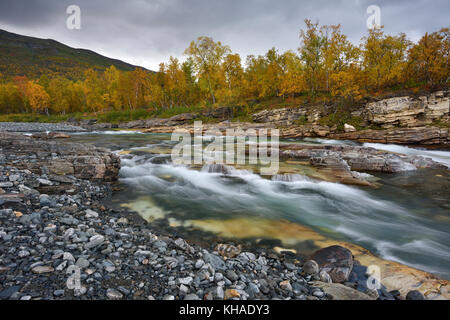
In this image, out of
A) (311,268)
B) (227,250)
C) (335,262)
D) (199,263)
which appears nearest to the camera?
(199,263)

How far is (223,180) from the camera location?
9.92 metres

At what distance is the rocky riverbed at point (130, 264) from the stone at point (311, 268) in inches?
0.7

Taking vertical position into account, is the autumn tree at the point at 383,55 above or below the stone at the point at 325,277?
above

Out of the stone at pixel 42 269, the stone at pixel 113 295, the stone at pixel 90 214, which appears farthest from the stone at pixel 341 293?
the stone at pixel 90 214

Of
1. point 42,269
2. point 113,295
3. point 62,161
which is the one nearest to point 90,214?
point 42,269

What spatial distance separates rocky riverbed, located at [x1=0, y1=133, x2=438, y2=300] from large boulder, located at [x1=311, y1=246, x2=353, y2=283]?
0.7 inches

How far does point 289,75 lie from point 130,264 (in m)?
39.8

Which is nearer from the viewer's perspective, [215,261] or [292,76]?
[215,261]

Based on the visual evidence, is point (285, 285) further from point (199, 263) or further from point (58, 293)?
point (58, 293)

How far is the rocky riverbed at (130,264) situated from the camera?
2.70 meters

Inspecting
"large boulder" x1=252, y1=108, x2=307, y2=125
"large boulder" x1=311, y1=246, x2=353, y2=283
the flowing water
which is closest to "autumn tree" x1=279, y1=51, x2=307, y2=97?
"large boulder" x1=252, y1=108, x2=307, y2=125

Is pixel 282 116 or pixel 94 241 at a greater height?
pixel 282 116

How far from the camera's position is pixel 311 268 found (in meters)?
3.80

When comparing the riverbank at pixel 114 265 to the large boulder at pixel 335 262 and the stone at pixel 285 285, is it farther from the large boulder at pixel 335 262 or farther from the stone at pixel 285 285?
the large boulder at pixel 335 262
